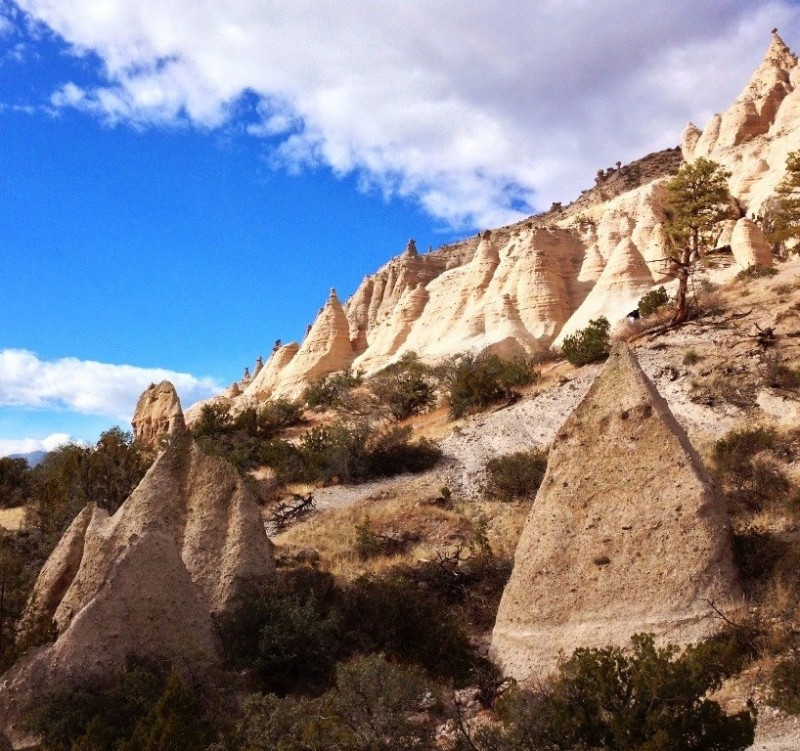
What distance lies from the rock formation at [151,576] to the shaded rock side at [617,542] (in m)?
3.24

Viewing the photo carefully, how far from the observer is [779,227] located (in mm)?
23891

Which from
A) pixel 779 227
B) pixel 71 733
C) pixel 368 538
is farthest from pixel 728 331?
pixel 71 733

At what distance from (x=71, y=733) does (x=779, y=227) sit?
975 inches

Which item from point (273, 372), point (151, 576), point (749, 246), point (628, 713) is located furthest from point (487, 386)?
point (273, 372)

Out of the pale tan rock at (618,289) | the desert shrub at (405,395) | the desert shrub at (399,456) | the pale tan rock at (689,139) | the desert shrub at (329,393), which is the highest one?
the pale tan rock at (689,139)

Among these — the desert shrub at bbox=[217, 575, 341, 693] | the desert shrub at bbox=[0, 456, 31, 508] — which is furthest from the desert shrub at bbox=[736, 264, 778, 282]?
the desert shrub at bbox=[0, 456, 31, 508]

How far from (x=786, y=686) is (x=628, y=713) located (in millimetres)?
1723

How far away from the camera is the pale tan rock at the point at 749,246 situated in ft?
100

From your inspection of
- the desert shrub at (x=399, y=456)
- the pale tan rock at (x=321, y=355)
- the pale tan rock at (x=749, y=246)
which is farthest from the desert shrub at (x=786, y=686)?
the pale tan rock at (x=321, y=355)

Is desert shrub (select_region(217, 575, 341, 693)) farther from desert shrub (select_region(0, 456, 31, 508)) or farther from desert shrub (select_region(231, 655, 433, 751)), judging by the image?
desert shrub (select_region(0, 456, 31, 508))

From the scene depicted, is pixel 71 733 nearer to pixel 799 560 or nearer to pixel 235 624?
pixel 235 624

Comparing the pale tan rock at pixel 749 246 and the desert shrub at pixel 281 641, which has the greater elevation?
the pale tan rock at pixel 749 246

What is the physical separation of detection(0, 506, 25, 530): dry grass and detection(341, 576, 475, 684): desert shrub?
13.8 m

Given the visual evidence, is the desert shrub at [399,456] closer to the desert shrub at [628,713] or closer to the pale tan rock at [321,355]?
the desert shrub at [628,713]
